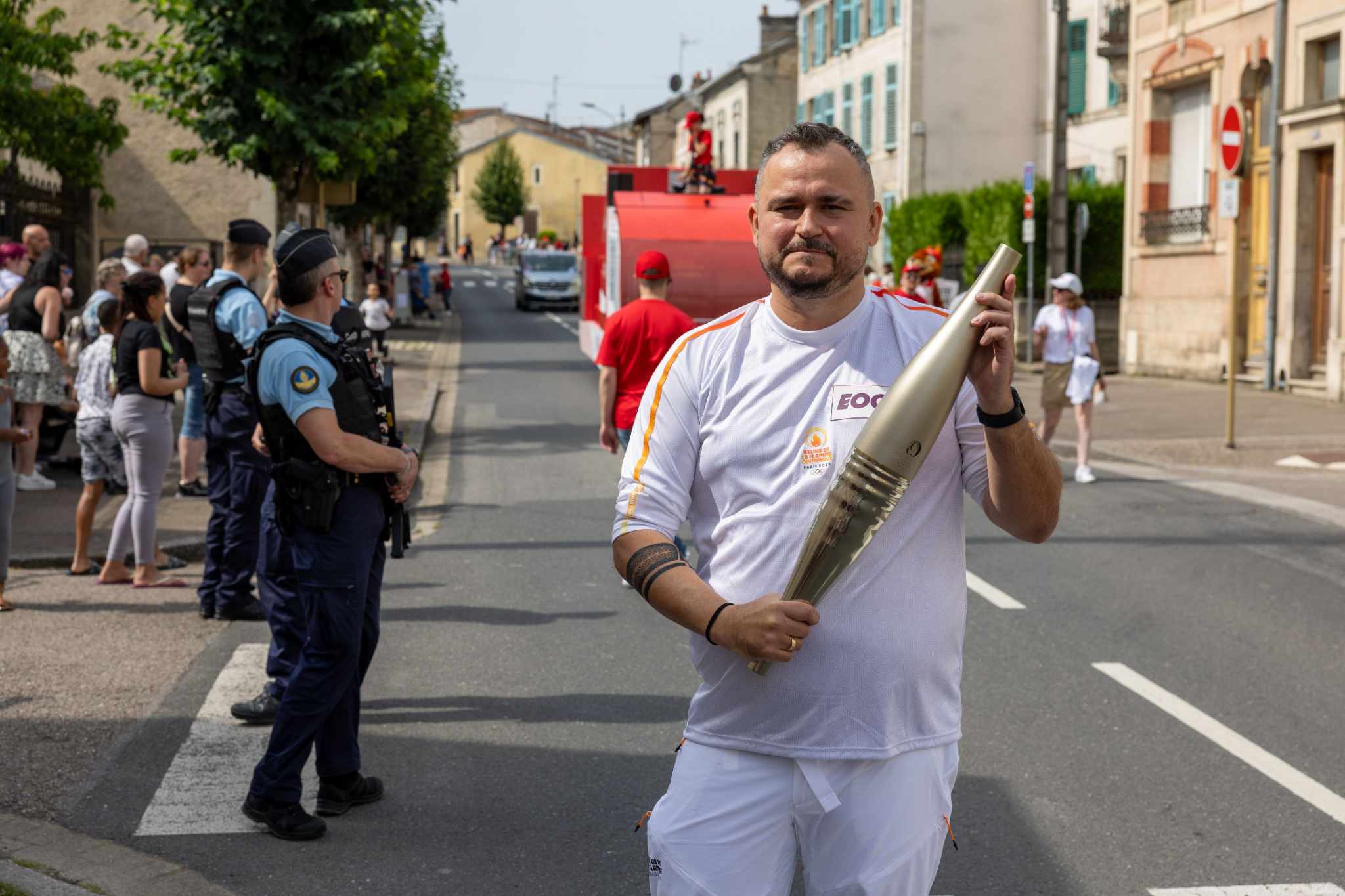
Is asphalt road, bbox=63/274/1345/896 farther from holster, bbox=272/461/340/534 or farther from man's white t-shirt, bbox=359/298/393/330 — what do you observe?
man's white t-shirt, bbox=359/298/393/330

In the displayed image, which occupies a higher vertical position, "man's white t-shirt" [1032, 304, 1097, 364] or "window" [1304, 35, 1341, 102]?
Result: "window" [1304, 35, 1341, 102]

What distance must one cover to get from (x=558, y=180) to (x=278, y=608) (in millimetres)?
110455

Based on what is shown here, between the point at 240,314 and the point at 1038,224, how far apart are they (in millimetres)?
25139

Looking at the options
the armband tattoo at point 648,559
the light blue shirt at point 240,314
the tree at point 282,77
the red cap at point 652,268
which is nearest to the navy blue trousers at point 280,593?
the light blue shirt at point 240,314

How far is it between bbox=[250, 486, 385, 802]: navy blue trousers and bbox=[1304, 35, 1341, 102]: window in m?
20.5

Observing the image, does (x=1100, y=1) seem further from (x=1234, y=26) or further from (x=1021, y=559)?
(x=1021, y=559)

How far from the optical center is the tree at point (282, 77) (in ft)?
55.5

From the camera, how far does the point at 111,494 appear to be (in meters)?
12.5

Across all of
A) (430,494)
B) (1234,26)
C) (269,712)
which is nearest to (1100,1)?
(1234,26)

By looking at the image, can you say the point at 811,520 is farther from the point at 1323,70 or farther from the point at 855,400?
the point at 1323,70

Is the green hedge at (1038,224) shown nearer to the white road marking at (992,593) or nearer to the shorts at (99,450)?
the white road marking at (992,593)

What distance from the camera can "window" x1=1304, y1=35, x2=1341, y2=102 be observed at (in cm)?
2217

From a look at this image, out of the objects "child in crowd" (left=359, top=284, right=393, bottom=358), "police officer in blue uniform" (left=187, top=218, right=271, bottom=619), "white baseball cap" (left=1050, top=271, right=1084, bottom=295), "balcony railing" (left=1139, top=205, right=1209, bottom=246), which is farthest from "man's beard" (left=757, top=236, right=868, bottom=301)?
"child in crowd" (left=359, top=284, right=393, bottom=358)

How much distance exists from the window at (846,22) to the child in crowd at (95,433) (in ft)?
128
